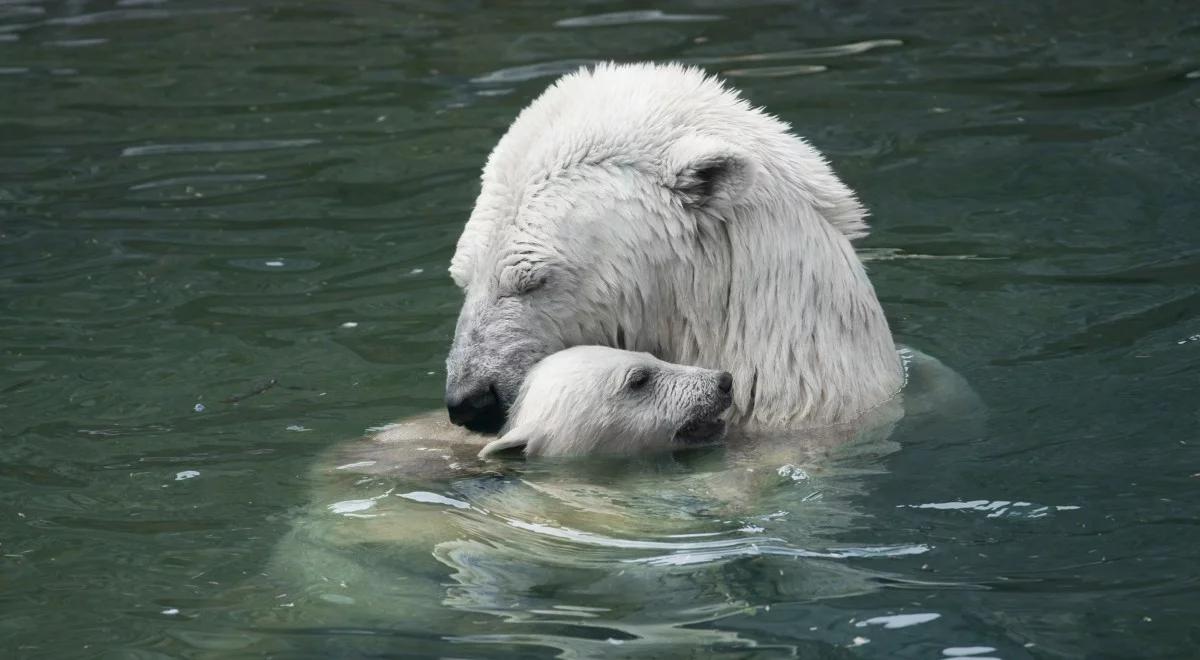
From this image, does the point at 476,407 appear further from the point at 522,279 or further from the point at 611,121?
the point at 611,121

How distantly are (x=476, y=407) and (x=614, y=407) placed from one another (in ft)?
1.43

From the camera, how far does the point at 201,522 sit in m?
4.48

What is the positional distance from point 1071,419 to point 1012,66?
5.31 m

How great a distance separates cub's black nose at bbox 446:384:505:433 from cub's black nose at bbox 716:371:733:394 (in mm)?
650

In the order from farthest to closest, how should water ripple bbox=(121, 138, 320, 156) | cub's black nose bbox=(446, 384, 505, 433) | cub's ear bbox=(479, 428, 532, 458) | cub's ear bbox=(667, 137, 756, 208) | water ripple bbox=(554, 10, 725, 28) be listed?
1. water ripple bbox=(554, 10, 725, 28)
2. water ripple bbox=(121, 138, 320, 156)
3. cub's black nose bbox=(446, 384, 505, 433)
4. cub's ear bbox=(667, 137, 756, 208)
5. cub's ear bbox=(479, 428, 532, 458)

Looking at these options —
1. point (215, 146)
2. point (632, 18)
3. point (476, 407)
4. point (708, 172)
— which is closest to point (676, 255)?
point (708, 172)

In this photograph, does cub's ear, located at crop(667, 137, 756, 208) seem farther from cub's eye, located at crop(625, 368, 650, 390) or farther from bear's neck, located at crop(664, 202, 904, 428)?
cub's eye, located at crop(625, 368, 650, 390)

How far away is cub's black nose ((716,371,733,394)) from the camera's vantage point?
458 centimetres

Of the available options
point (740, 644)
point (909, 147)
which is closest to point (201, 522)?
point (740, 644)

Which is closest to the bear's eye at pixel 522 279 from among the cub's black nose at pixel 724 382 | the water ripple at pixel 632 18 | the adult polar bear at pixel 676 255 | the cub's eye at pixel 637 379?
the adult polar bear at pixel 676 255

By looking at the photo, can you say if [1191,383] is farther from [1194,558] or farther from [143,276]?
[143,276]

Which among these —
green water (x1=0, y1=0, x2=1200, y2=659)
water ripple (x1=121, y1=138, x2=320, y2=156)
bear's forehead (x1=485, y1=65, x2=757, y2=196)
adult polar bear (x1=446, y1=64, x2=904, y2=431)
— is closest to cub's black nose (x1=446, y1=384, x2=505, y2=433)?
adult polar bear (x1=446, y1=64, x2=904, y2=431)

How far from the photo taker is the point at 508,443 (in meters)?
4.47

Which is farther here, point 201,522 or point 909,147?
point 909,147
